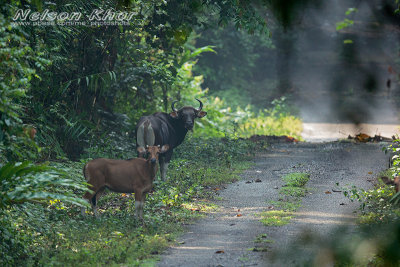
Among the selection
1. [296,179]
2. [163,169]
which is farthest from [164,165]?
[296,179]

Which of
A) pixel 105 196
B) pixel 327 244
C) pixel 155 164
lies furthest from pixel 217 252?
pixel 327 244

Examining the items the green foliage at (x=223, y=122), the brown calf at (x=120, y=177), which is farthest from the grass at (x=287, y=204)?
the green foliage at (x=223, y=122)

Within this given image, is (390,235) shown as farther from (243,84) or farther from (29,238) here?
(243,84)

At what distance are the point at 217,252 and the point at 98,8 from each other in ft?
20.1

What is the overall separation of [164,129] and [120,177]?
3.67 meters

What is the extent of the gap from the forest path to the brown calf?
93cm

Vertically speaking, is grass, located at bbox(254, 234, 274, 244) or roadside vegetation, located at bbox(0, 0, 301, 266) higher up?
roadside vegetation, located at bbox(0, 0, 301, 266)

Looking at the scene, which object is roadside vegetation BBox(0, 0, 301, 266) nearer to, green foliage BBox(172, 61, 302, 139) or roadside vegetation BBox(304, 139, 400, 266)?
green foliage BBox(172, 61, 302, 139)

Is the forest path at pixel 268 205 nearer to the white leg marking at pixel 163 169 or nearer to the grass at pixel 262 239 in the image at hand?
the grass at pixel 262 239

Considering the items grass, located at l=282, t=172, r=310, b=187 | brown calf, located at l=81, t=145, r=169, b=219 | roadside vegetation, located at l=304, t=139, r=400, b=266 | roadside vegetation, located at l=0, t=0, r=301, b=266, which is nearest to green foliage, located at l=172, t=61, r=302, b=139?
roadside vegetation, located at l=0, t=0, r=301, b=266

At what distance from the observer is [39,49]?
8094 mm

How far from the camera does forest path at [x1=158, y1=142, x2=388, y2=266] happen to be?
640 centimetres

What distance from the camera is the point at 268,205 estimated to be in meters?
9.16

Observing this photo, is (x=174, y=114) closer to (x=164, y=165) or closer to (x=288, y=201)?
(x=164, y=165)
